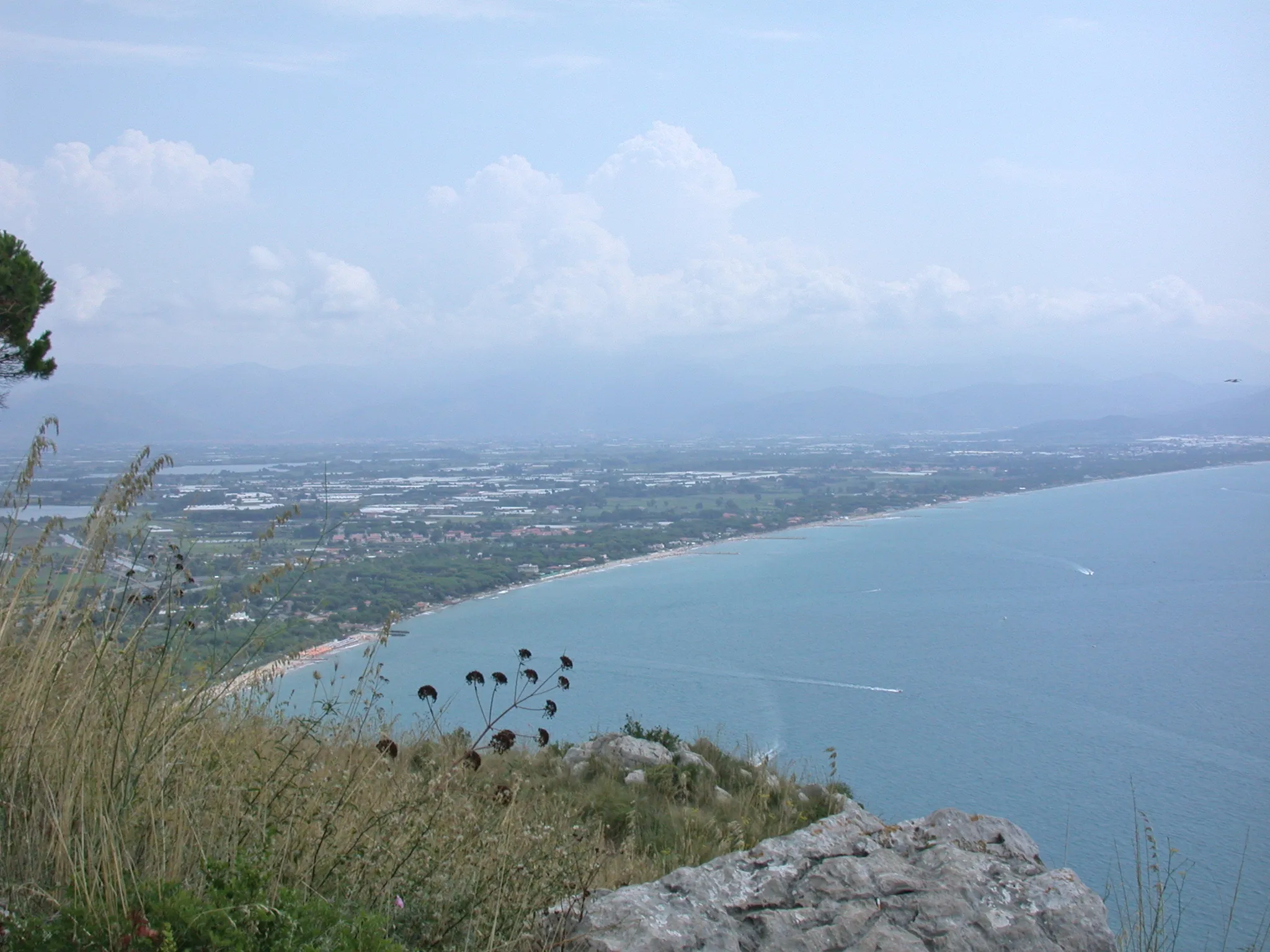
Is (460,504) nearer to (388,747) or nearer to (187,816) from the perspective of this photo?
(388,747)

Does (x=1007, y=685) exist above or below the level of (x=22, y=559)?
below

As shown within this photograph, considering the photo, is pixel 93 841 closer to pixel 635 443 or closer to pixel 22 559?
pixel 22 559

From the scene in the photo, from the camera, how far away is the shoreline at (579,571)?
424 centimetres

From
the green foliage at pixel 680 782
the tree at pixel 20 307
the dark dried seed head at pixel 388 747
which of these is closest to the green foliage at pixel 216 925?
the dark dried seed head at pixel 388 747

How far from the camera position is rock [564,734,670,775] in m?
6.69

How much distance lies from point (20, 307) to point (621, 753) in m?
6.34

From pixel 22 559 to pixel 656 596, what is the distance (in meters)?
23.3

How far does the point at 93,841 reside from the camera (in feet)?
7.73

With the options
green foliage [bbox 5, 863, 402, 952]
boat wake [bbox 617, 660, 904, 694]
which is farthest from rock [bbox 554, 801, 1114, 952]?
boat wake [bbox 617, 660, 904, 694]

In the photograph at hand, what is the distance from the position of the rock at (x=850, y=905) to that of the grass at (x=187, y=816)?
0.25 m

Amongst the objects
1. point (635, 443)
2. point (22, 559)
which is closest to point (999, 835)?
point (22, 559)

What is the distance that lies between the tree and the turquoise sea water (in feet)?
16.2

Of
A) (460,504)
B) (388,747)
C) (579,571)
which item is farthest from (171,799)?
(460,504)

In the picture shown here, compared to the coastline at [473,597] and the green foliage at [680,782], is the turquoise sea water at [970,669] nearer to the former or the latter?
the coastline at [473,597]
